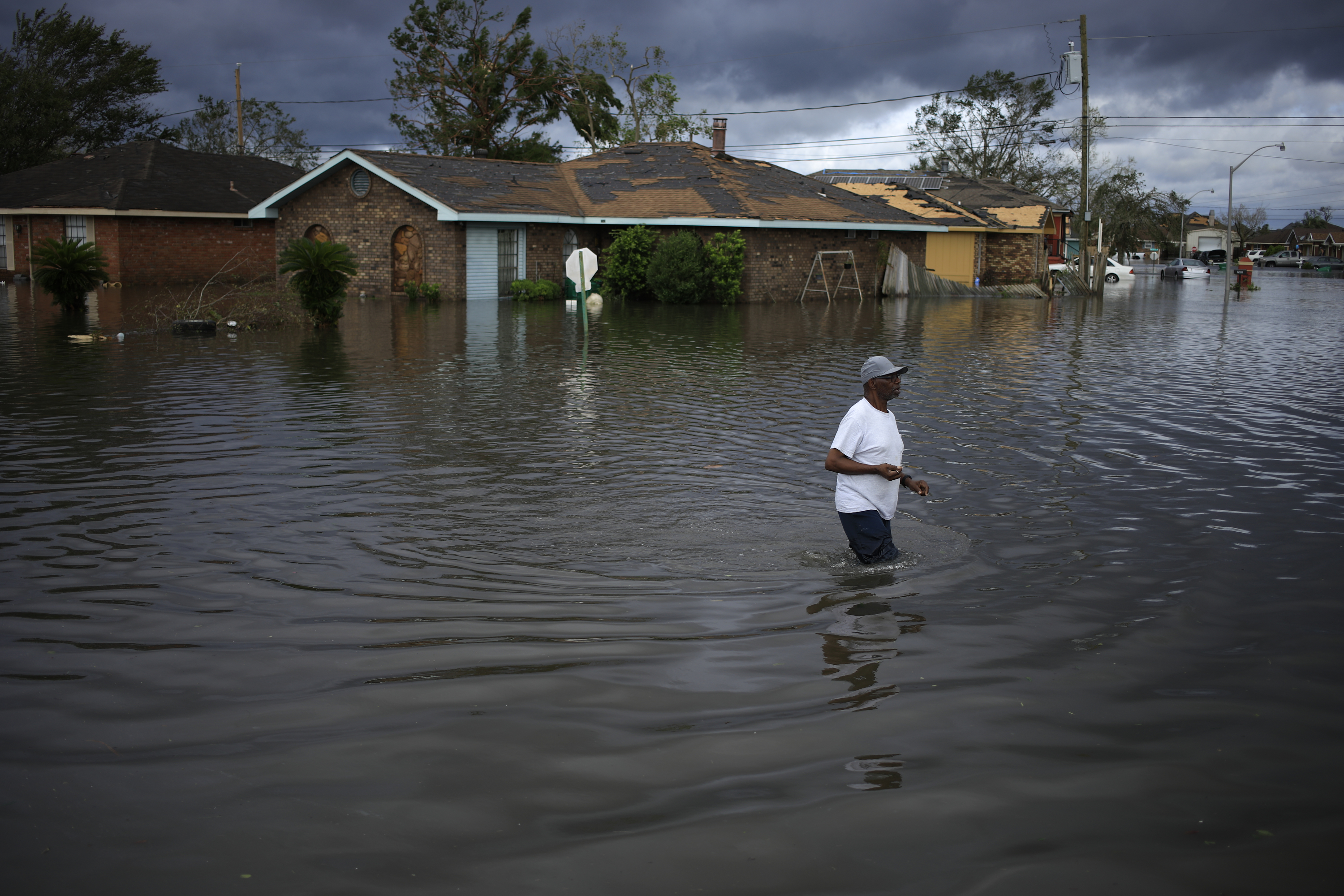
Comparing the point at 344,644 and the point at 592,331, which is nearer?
the point at 344,644

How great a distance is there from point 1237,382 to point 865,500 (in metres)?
13.0

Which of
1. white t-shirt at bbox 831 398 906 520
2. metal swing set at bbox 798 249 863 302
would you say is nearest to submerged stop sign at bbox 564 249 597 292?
metal swing set at bbox 798 249 863 302

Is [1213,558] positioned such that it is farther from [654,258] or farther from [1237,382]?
[654,258]

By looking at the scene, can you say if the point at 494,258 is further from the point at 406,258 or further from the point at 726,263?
the point at 726,263

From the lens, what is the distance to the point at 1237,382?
1722 cm

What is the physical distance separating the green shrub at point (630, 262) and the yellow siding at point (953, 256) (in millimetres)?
16260

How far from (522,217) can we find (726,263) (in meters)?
6.89

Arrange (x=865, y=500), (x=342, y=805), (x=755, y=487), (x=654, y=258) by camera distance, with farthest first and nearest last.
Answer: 1. (x=654, y=258)
2. (x=755, y=487)
3. (x=865, y=500)
4. (x=342, y=805)

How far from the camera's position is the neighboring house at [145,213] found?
4009 centimetres

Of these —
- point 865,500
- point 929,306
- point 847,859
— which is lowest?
point 847,859

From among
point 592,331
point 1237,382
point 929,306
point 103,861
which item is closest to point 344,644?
point 103,861

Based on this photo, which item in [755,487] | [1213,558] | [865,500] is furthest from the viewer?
[755,487]

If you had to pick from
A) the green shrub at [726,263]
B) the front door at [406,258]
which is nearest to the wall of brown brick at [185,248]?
the front door at [406,258]

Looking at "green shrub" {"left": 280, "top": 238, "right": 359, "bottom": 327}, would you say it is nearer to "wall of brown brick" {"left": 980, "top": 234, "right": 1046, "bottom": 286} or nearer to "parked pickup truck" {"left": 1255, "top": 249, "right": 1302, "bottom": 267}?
"wall of brown brick" {"left": 980, "top": 234, "right": 1046, "bottom": 286}
